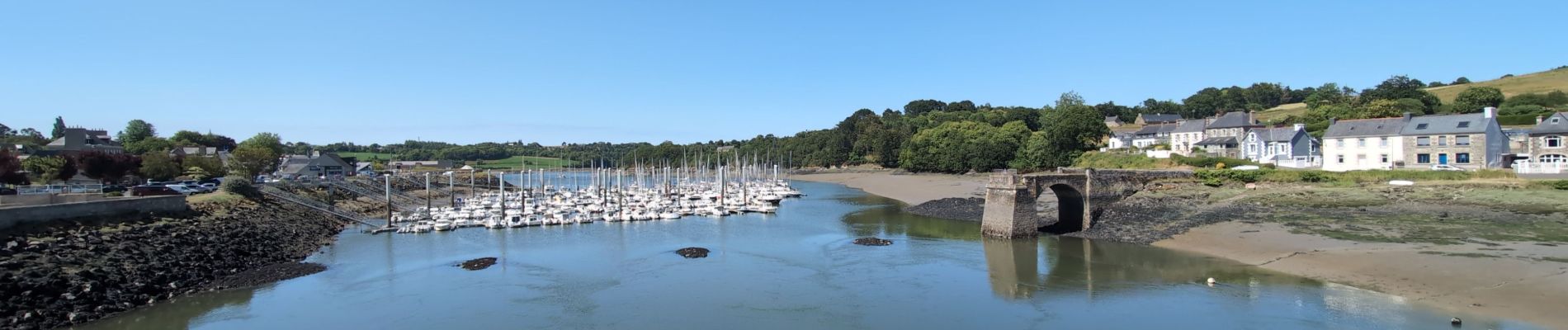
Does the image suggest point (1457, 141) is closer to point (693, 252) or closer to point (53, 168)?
point (693, 252)

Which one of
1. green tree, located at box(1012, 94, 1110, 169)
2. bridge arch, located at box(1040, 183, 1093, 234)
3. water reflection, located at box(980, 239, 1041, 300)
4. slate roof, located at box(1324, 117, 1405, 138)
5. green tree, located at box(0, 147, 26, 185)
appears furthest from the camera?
green tree, located at box(1012, 94, 1110, 169)

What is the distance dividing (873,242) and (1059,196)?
11.1m

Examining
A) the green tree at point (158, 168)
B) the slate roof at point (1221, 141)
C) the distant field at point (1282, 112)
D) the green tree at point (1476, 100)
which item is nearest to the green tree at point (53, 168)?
the green tree at point (158, 168)

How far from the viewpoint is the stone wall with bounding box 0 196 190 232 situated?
25469mm

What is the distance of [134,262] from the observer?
24.9m

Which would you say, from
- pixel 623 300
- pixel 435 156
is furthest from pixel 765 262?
pixel 435 156

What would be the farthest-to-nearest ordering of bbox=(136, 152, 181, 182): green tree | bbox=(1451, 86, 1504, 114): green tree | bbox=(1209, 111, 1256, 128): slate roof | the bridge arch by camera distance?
bbox=(1451, 86, 1504, 114): green tree < bbox=(1209, 111, 1256, 128): slate roof < bbox=(136, 152, 181, 182): green tree < the bridge arch

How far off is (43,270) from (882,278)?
24565 millimetres

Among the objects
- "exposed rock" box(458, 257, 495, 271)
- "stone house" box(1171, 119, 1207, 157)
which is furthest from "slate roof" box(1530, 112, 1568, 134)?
"exposed rock" box(458, 257, 495, 271)

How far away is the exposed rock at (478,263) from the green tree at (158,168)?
120 feet

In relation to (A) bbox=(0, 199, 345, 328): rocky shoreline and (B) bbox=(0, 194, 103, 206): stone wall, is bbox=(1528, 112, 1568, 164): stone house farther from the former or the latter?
(B) bbox=(0, 194, 103, 206): stone wall

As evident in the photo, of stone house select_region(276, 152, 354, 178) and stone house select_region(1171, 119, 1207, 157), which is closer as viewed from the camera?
stone house select_region(276, 152, 354, 178)

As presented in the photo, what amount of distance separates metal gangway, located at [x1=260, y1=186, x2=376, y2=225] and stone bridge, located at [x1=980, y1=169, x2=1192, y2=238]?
35.0 m

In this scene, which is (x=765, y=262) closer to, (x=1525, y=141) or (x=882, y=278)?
(x=882, y=278)
